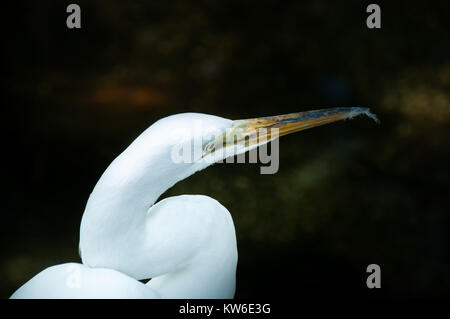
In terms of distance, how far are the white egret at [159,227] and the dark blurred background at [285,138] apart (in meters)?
0.60

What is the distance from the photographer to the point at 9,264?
1.57m

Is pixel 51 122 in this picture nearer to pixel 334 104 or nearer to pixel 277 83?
pixel 277 83

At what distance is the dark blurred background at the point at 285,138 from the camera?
1.59m

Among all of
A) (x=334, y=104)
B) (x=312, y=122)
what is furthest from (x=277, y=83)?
(x=312, y=122)

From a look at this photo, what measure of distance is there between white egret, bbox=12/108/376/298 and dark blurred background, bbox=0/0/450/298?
598 millimetres

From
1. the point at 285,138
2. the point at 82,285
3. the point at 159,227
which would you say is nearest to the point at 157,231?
the point at 159,227

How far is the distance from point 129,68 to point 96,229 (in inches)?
35.2

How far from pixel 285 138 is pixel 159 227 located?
0.95m

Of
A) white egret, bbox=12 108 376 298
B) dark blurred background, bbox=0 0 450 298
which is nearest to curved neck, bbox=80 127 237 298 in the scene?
white egret, bbox=12 108 376 298

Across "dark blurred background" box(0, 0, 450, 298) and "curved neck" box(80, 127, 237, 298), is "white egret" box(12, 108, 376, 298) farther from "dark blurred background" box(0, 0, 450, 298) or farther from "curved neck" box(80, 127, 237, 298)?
"dark blurred background" box(0, 0, 450, 298)

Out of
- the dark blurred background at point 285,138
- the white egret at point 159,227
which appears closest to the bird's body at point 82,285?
the white egret at point 159,227

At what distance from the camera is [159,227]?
3.10 ft

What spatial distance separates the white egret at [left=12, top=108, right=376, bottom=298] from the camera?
87 cm

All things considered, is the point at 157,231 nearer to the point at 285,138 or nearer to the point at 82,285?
the point at 82,285
